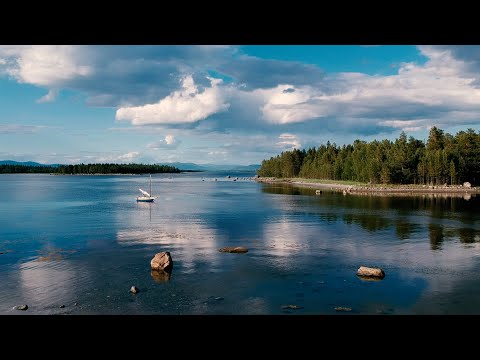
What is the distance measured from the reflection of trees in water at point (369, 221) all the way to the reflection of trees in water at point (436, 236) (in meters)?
4.54

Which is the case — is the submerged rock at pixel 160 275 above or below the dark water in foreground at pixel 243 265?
above

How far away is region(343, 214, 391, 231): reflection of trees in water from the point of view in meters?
44.8

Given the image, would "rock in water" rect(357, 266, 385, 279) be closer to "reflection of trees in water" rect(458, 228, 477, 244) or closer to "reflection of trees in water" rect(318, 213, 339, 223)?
"reflection of trees in water" rect(458, 228, 477, 244)

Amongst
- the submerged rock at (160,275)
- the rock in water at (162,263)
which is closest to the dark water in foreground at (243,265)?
the submerged rock at (160,275)

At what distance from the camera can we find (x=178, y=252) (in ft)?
102

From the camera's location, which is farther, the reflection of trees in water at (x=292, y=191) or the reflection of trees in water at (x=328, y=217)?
the reflection of trees in water at (x=292, y=191)

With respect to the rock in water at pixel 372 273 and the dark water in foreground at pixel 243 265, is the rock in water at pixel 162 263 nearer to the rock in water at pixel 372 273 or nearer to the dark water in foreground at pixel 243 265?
the dark water in foreground at pixel 243 265

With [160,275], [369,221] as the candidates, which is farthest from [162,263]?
[369,221]

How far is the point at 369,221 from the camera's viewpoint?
1945 inches

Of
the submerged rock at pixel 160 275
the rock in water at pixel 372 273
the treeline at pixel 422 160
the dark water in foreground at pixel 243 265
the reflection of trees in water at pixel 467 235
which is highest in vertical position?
the treeline at pixel 422 160

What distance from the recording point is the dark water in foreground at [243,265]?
19234 mm

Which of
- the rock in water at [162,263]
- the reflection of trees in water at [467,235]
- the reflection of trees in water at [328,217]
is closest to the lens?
the rock in water at [162,263]

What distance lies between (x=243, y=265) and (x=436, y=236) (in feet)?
69.8
